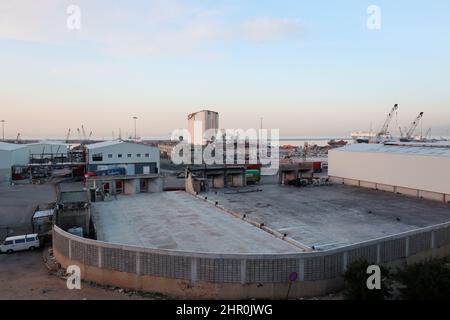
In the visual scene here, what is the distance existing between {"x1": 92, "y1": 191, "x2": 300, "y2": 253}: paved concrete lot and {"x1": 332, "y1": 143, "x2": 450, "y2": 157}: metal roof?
53.5 feet


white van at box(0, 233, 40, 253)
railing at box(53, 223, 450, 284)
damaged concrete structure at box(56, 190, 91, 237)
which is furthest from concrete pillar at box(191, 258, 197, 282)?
white van at box(0, 233, 40, 253)

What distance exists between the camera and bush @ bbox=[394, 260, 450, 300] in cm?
967

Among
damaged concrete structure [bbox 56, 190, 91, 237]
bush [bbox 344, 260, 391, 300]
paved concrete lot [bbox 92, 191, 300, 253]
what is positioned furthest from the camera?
damaged concrete structure [bbox 56, 190, 91, 237]

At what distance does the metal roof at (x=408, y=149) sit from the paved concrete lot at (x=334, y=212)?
3611mm

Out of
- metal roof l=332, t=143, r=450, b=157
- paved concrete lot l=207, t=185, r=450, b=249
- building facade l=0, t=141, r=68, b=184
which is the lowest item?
paved concrete lot l=207, t=185, r=450, b=249

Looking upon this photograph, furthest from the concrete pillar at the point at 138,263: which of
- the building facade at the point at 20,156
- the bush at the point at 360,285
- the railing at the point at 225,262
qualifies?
the building facade at the point at 20,156

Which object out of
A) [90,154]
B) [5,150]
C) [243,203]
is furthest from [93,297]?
[5,150]

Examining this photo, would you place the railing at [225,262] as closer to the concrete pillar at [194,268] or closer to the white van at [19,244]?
the concrete pillar at [194,268]

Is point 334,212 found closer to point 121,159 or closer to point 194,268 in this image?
point 194,268

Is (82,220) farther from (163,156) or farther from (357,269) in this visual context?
(163,156)

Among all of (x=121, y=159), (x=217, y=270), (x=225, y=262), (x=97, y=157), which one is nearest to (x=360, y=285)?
(x=225, y=262)

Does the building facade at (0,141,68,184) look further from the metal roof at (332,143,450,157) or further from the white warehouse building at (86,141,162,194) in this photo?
the metal roof at (332,143,450,157)

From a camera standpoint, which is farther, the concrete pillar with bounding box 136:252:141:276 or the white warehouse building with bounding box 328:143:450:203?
the white warehouse building with bounding box 328:143:450:203

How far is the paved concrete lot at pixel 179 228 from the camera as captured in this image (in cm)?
1480
